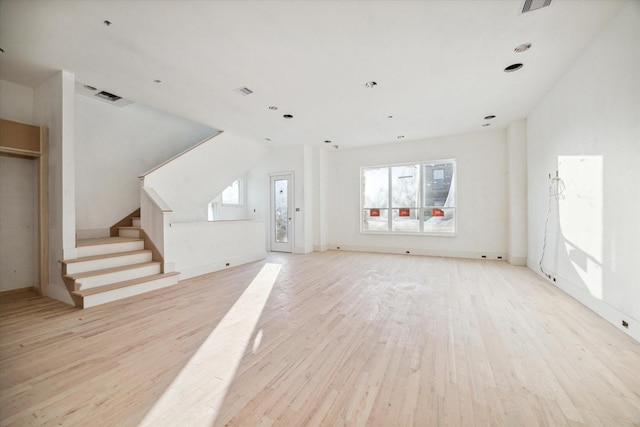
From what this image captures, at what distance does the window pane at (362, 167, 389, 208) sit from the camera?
7.74 metres

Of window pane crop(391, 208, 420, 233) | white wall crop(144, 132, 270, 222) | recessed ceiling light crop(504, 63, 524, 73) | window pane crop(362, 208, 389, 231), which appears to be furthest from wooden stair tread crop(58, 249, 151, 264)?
recessed ceiling light crop(504, 63, 524, 73)

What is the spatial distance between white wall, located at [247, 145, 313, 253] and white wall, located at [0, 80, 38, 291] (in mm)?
5011

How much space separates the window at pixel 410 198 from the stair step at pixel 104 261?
564 cm

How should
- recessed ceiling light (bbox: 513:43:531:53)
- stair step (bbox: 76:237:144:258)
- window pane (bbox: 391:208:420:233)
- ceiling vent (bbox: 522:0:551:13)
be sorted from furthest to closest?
window pane (bbox: 391:208:420:233)
stair step (bbox: 76:237:144:258)
recessed ceiling light (bbox: 513:43:531:53)
ceiling vent (bbox: 522:0:551:13)

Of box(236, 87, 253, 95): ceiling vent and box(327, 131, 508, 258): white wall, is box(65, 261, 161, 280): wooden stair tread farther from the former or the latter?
box(327, 131, 508, 258): white wall

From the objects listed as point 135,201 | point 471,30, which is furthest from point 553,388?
point 135,201

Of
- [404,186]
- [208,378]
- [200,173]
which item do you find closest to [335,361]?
[208,378]

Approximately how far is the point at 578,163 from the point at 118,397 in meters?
5.44

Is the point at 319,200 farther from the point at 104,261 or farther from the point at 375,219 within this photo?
the point at 104,261

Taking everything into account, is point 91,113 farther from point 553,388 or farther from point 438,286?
point 553,388

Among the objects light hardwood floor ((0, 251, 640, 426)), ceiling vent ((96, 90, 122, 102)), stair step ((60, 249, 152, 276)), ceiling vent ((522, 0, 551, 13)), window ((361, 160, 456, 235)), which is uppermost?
ceiling vent ((96, 90, 122, 102))

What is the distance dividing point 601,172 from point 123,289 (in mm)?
6344

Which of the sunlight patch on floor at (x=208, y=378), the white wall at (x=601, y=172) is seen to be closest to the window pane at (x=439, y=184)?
the white wall at (x=601, y=172)

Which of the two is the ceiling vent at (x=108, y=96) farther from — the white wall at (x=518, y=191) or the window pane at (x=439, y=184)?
the white wall at (x=518, y=191)
